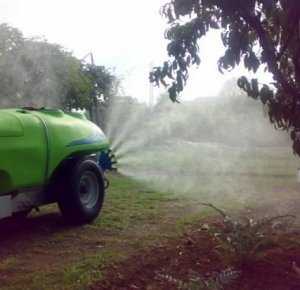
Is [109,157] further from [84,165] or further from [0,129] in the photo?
[0,129]

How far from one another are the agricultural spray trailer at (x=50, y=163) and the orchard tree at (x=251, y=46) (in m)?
1.71

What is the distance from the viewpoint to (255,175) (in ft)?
37.2

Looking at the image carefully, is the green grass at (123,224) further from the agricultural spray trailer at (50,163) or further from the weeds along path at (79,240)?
the agricultural spray trailer at (50,163)

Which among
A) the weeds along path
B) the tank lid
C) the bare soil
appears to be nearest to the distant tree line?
the weeds along path

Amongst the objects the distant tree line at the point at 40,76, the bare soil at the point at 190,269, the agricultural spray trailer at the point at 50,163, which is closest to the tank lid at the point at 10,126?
the agricultural spray trailer at the point at 50,163

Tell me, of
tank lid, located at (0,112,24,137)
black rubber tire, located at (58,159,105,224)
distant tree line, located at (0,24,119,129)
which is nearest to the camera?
tank lid, located at (0,112,24,137)

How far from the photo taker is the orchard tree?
4004mm

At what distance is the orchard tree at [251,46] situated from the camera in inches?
158

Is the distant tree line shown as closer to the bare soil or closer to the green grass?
the green grass

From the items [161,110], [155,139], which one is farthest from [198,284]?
[161,110]

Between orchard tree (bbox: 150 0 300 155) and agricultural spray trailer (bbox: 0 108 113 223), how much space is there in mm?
1708

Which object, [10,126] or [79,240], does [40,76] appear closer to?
[10,126]

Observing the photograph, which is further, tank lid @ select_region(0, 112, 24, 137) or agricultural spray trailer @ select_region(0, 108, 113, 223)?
agricultural spray trailer @ select_region(0, 108, 113, 223)

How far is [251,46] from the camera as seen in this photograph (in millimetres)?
4191
